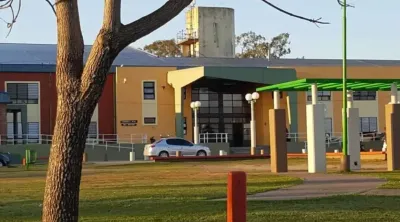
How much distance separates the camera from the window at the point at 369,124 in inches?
2621

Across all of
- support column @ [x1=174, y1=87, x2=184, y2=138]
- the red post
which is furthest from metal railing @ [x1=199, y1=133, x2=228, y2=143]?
the red post

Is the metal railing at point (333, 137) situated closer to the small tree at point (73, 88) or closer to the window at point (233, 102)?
the window at point (233, 102)

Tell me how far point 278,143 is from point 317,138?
1724mm

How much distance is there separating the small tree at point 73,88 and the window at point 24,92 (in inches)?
2097

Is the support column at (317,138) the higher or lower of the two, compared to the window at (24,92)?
lower

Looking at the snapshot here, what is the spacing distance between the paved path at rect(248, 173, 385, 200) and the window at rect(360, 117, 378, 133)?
43.8 m

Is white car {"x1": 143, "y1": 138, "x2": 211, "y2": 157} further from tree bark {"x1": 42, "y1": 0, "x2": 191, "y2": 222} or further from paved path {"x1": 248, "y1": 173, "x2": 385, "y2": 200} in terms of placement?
tree bark {"x1": 42, "y1": 0, "x2": 191, "y2": 222}

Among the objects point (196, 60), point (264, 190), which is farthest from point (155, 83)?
point (264, 190)

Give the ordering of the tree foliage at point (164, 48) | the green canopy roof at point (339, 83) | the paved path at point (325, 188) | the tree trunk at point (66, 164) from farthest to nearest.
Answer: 1. the tree foliage at point (164, 48)
2. the green canopy roof at point (339, 83)
3. the paved path at point (325, 188)
4. the tree trunk at point (66, 164)

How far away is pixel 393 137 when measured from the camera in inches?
1100

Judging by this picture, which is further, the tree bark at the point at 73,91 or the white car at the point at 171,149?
the white car at the point at 171,149

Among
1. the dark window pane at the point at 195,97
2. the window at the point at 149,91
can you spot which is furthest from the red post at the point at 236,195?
the dark window pane at the point at 195,97

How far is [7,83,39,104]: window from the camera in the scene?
2334 inches

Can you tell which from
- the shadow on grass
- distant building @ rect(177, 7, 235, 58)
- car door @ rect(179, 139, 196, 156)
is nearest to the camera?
the shadow on grass
